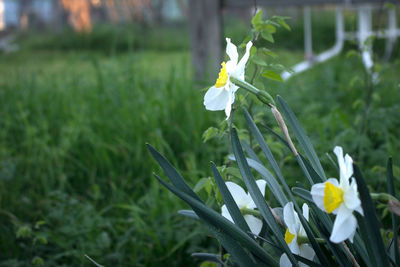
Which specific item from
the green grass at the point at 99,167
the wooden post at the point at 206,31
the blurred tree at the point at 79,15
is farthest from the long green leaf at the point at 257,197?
the blurred tree at the point at 79,15

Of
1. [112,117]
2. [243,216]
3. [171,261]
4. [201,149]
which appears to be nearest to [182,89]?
[112,117]

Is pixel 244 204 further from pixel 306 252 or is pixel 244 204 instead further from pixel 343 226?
pixel 343 226

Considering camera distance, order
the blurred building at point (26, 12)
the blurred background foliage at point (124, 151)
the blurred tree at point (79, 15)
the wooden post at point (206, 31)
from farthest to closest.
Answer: the blurred building at point (26, 12), the blurred tree at point (79, 15), the wooden post at point (206, 31), the blurred background foliage at point (124, 151)

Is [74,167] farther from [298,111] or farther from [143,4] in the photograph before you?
[143,4]

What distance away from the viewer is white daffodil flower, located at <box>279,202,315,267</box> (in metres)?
0.75

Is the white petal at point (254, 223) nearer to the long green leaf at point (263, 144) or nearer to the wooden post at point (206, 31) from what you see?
the long green leaf at point (263, 144)

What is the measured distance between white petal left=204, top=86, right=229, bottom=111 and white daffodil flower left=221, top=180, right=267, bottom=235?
170 mm

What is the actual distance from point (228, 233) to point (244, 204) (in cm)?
14

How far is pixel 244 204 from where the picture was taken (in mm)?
893

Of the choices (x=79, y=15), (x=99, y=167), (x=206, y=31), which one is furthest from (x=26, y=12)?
(x=99, y=167)

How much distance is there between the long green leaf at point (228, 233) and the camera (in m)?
0.75

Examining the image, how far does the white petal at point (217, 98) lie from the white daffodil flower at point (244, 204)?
Answer: 170mm

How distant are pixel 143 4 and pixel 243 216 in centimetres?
931

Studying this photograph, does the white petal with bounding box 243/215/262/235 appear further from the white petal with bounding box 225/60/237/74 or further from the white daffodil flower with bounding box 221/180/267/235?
the white petal with bounding box 225/60/237/74
